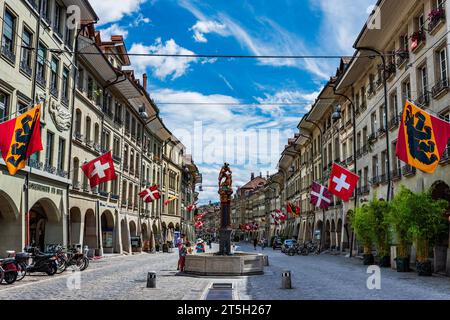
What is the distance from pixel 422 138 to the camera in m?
17.3

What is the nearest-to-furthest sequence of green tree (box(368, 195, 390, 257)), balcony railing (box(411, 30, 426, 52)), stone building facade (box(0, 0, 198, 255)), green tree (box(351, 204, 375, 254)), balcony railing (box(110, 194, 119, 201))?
stone building facade (box(0, 0, 198, 255)), balcony railing (box(411, 30, 426, 52)), green tree (box(368, 195, 390, 257)), green tree (box(351, 204, 375, 254)), balcony railing (box(110, 194, 119, 201))

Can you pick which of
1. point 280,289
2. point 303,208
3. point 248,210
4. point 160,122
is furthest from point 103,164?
point 248,210

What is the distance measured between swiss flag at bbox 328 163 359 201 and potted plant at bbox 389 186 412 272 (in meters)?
5.29

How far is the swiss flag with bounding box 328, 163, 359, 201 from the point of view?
28.8 m

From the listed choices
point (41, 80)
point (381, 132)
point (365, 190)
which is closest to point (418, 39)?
point (381, 132)

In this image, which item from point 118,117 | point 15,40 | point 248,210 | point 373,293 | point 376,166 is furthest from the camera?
point 248,210

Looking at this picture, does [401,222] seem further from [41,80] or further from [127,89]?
[127,89]

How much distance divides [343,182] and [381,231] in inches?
143

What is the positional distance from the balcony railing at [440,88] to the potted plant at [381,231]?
623 centimetres

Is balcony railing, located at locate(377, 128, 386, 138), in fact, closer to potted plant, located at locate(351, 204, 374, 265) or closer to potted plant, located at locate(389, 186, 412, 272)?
potted plant, located at locate(351, 204, 374, 265)

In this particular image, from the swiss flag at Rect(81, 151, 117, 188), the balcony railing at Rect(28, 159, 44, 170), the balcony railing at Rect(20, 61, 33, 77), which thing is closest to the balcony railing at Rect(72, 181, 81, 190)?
the swiss flag at Rect(81, 151, 117, 188)

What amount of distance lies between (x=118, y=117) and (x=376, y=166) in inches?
852
